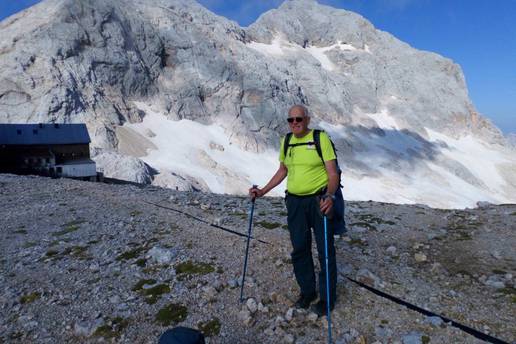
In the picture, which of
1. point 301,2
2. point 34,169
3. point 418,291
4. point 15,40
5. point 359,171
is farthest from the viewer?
point 301,2

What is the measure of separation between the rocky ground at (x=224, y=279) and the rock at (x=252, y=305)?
0.06 ft

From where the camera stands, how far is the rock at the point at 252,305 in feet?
20.6

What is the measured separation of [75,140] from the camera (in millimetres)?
41781

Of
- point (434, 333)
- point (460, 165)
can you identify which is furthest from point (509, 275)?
point (460, 165)

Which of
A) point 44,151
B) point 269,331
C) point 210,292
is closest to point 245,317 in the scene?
point 269,331

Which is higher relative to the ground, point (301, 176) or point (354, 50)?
point (354, 50)

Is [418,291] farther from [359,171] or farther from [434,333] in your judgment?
Result: [359,171]

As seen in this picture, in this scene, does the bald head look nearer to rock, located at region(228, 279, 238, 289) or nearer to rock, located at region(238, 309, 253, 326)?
rock, located at region(238, 309, 253, 326)

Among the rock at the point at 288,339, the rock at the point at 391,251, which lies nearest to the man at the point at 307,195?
the rock at the point at 288,339

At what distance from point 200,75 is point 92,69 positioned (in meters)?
25.5

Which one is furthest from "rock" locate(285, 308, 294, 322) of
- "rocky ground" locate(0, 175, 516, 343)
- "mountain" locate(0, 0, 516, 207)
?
"mountain" locate(0, 0, 516, 207)

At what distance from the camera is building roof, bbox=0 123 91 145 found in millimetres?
38719

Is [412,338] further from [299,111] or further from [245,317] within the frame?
[299,111]

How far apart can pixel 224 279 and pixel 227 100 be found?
86.2 m
